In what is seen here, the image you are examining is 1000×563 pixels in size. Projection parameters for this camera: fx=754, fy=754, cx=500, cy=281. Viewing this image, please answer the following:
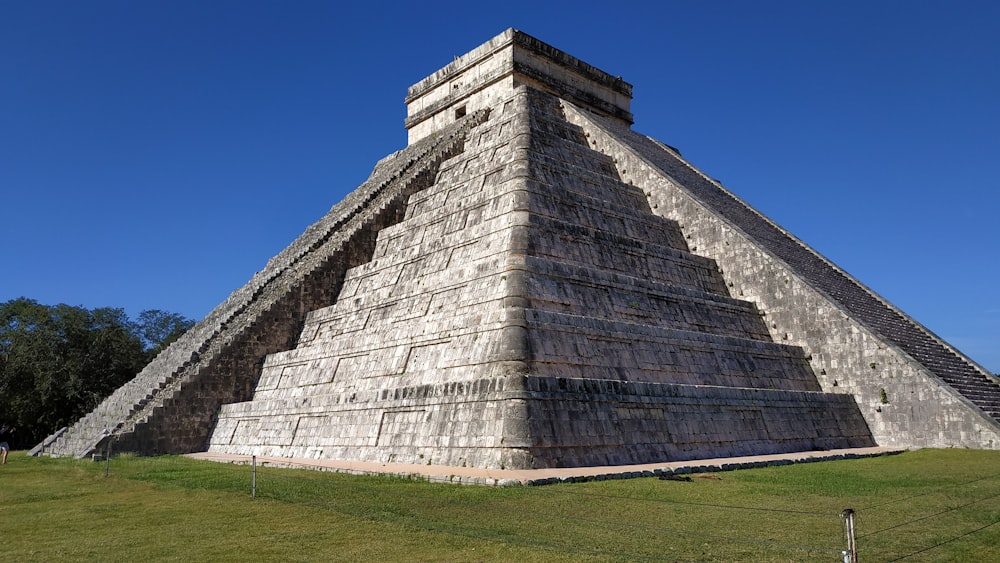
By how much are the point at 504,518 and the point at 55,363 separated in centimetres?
2709

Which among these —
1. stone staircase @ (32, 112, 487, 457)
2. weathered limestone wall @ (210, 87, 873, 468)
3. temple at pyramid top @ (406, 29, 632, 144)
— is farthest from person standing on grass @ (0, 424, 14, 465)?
temple at pyramid top @ (406, 29, 632, 144)

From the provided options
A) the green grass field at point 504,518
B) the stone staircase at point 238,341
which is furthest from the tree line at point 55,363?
the green grass field at point 504,518

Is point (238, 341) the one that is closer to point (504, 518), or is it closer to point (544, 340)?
point (544, 340)

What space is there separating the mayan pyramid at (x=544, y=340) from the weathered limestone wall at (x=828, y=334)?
1.8 inches

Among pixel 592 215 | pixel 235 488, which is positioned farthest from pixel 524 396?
pixel 592 215

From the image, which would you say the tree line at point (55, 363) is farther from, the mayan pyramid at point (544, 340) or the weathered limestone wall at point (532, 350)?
the weathered limestone wall at point (532, 350)

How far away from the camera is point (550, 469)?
34.7 ft

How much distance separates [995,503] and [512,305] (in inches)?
285

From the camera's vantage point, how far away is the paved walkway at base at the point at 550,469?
9.73 m

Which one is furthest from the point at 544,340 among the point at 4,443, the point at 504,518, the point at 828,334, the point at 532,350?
the point at 4,443

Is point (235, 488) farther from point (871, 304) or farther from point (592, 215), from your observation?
point (871, 304)

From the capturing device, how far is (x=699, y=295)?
17.1m

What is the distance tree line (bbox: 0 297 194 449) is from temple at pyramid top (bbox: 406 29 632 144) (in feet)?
49.4

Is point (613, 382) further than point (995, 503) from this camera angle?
Yes
